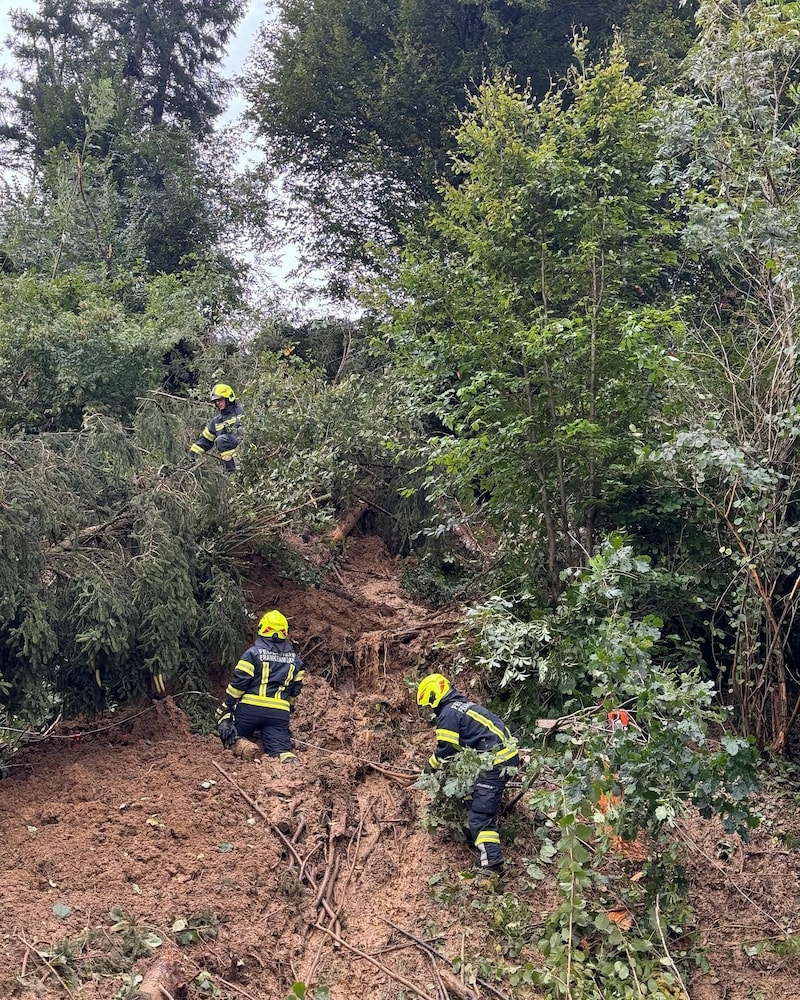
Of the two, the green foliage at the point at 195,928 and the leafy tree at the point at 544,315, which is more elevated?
the leafy tree at the point at 544,315

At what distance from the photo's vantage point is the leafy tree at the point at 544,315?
7285 millimetres

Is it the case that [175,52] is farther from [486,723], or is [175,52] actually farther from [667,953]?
[667,953]

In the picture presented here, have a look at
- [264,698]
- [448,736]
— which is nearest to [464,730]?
[448,736]

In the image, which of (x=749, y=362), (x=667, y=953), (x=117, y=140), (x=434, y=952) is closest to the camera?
(x=667, y=953)

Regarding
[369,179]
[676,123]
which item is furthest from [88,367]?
[369,179]

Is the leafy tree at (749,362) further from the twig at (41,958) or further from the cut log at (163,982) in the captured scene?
the twig at (41,958)

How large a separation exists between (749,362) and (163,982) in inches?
236

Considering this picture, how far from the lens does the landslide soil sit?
4461mm

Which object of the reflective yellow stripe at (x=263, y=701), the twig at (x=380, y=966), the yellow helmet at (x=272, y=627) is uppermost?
the yellow helmet at (x=272, y=627)

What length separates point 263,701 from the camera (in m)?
6.72

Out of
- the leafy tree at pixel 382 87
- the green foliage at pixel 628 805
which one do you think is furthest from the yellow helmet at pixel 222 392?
the leafy tree at pixel 382 87

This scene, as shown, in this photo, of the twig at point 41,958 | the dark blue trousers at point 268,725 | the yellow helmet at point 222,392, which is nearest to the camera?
the twig at point 41,958

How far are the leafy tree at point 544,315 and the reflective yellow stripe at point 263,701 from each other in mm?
2511

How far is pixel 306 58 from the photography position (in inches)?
662
